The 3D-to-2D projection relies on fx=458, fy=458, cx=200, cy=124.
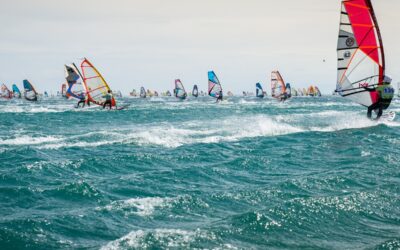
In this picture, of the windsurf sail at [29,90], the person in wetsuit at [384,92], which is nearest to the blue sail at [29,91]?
the windsurf sail at [29,90]

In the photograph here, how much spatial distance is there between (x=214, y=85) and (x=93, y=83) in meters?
31.5

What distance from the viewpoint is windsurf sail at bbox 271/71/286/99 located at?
64.1m

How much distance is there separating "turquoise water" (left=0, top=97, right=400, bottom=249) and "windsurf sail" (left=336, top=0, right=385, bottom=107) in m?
6.35

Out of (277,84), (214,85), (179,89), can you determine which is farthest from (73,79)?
(179,89)

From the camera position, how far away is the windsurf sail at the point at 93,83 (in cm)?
3452

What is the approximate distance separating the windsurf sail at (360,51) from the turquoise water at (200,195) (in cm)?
635

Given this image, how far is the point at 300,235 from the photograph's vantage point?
24.6 ft

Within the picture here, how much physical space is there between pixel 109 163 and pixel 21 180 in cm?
311

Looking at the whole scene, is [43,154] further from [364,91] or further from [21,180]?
[364,91]

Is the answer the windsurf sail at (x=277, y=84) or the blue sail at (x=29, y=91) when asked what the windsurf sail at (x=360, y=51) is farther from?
the blue sail at (x=29, y=91)

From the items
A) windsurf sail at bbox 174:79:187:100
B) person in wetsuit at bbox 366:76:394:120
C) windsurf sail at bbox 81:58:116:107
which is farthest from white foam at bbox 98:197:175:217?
windsurf sail at bbox 174:79:187:100

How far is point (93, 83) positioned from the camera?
35.7 m

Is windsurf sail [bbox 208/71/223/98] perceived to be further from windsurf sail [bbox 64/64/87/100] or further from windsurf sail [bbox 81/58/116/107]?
windsurf sail [bbox 81/58/116/107]

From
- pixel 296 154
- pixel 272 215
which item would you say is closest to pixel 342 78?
pixel 296 154
